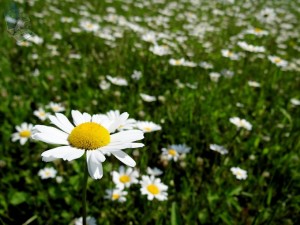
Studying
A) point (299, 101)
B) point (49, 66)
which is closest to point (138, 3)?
point (49, 66)

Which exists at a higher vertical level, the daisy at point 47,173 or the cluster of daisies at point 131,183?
the cluster of daisies at point 131,183

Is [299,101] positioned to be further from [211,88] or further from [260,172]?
[260,172]

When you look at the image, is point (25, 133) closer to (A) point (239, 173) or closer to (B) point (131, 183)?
(B) point (131, 183)

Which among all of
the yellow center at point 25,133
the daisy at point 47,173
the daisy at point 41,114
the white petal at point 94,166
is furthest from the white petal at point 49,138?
the daisy at point 41,114

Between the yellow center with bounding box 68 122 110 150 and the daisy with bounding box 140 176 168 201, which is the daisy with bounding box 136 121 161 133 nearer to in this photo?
the daisy with bounding box 140 176 168 201

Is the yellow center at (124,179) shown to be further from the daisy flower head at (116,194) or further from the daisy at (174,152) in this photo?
the daisy at (174,152)

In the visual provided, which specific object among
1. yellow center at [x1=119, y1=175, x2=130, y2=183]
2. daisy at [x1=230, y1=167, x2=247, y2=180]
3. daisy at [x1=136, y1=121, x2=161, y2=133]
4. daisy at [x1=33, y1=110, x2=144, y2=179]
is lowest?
daisy at [x1=230, y1=167, x2=247, y2=180]

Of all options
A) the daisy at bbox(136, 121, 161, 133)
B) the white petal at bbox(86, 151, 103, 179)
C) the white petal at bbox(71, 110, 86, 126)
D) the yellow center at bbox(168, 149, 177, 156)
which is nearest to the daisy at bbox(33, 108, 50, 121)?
the daisy at bbox(136, 121, 161, 133)
